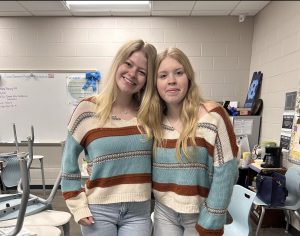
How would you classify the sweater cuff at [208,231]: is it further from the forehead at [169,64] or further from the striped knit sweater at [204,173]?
the forehead at [169,64]

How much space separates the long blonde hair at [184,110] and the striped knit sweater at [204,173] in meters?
0.03

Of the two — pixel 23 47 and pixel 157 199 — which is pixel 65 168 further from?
pixel 23 47

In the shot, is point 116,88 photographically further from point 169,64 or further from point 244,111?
point 244,111

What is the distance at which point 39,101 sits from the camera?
4.09 meters

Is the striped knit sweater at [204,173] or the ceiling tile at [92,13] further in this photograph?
the ceiling tile at [92,13]

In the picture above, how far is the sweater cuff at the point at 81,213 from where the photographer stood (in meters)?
1.13

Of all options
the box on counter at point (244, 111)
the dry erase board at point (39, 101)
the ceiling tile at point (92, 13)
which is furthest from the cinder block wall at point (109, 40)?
the box on counter at point (244, 111)

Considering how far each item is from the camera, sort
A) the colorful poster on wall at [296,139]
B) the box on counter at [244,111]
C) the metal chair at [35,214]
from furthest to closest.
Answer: the box on counter at [244,111], the colorful poster on wall at [296,139], the metal chair at [35,214]

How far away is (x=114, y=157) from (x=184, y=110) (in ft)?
1.37

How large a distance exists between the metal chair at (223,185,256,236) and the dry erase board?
2984 mm

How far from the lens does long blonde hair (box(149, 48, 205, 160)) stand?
1143 millimetres

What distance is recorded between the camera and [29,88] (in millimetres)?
4051

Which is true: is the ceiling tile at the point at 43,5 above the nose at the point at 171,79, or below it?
above

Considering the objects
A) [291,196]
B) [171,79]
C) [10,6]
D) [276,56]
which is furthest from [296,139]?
[10,6]
